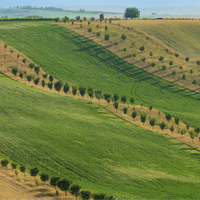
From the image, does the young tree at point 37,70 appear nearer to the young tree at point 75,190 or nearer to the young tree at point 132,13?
the young tree at point 75,190

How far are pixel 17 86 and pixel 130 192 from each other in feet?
142

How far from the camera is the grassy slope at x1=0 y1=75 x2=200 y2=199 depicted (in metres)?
38.2

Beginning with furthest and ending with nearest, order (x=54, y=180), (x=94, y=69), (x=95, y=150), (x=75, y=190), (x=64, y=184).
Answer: (x=94, y=69), (x=95, y=150), (x=54, y=180), (x=64, y=184), (x=75, y=190)

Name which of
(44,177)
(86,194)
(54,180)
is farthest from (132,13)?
(86,194)

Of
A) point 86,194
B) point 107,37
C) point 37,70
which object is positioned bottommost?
point 86,194

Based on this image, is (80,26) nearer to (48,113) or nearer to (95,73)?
(95,73)

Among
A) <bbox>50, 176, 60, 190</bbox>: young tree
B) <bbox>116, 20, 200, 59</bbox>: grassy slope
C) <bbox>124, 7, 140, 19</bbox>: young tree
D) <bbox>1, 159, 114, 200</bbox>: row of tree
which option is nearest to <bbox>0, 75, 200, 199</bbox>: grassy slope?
<bbox>1, 159, 114, 200</bbox>: row of tree

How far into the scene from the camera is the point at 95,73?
94.5 metres

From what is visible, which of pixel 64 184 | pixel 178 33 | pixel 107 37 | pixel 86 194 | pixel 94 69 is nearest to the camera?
pixel 86 194

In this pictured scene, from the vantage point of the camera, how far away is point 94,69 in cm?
9700

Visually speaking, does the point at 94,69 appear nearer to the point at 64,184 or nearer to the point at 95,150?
the point at 95,150

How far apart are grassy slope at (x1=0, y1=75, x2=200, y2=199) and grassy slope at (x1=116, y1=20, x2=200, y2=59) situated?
234 feet

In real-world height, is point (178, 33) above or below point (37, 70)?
above

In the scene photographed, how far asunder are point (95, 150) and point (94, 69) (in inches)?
2149
